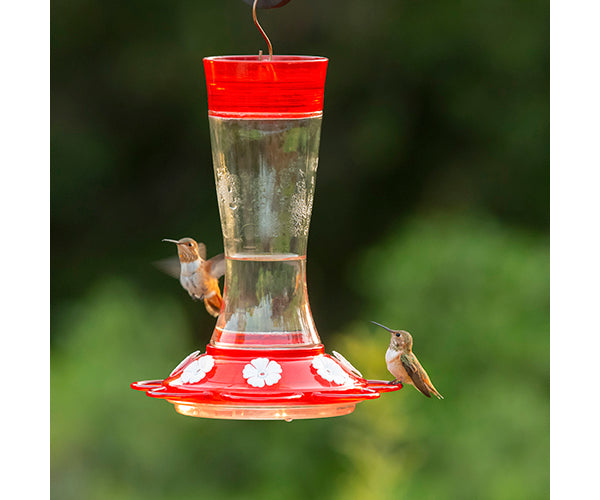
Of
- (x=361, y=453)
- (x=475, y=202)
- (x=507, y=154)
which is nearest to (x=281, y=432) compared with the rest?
(x=361, y=453)

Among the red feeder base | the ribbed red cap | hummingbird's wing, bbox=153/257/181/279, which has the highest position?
the ribbed red cap

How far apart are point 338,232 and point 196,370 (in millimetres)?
3474

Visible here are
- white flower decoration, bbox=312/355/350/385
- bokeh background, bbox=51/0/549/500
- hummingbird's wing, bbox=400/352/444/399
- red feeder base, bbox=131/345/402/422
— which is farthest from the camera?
bokeh background, bbox=51/0/549/500

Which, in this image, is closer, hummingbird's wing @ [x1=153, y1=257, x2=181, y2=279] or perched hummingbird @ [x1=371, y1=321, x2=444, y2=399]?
perched hummingbird @ [x1=371, y1=321, x2=444, y2=399]

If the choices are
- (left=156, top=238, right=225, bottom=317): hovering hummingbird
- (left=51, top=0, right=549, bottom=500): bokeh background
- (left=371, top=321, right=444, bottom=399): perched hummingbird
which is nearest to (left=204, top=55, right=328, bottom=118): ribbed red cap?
(left=156, top=238, right=225, bottom=317): hovering hummingbird

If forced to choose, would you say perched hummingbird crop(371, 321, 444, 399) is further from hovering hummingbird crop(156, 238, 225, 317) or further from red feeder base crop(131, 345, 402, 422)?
hovering hummingbird crop(156, 238, 225, 317)

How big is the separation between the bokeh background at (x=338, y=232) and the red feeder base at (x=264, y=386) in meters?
2.48

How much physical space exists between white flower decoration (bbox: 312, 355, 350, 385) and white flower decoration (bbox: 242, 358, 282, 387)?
0.33 feet

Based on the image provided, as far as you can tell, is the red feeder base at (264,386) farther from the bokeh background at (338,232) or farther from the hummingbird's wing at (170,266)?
the bokeh background at (338,232)

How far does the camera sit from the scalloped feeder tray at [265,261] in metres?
1.95

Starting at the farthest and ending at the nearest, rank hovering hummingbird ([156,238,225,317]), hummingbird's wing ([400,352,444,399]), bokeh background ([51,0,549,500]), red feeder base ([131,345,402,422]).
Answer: bokeh background ([51,0,549,500]), hovering hummingbird ([156,238,225,317]), hummingbird's wing ([400,352,444,399]), red feeder base ([131,345,402,422])

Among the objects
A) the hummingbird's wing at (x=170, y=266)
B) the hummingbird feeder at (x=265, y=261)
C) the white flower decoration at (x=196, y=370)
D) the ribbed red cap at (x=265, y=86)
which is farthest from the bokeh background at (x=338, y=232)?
the ribbed red cap at (x=265, y=86)

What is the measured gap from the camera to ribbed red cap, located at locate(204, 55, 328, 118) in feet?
6.56

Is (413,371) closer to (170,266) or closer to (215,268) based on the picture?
(215,268)
